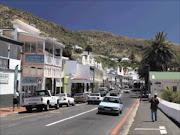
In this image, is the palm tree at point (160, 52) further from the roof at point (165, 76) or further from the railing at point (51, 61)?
the railing at point (51, 61)

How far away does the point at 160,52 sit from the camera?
2400 inches

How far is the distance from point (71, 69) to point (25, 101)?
33620mm

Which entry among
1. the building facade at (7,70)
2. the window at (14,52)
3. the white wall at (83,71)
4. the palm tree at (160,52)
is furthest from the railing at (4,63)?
the palm tree at (160,52)

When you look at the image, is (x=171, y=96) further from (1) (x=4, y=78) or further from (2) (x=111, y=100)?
(1) (x=4, y=78)

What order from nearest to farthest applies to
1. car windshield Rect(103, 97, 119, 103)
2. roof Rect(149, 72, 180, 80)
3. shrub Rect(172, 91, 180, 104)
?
car windshield Rect(103, 97, 119, 103), shrub Rect(172, 91, 180, 104), roof Rect(149, 72, 180, 80)

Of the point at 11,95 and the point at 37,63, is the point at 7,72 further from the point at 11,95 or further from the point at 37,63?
the point at 37,63

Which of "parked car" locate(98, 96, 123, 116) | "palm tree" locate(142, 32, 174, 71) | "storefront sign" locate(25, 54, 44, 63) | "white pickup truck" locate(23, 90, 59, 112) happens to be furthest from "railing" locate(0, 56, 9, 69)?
"palm tree" locate(142, 32, 174, 71)

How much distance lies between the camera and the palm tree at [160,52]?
60.6 m

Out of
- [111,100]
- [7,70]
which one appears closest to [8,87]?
[7,70]

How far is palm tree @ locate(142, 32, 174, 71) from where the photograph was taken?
199 ft

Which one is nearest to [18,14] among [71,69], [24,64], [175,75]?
[71,69]

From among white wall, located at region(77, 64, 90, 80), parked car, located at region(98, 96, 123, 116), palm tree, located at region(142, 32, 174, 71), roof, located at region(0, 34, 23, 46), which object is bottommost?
parked car, located at region(98, 96, 123, 116)

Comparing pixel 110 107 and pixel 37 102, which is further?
pixel 37 102

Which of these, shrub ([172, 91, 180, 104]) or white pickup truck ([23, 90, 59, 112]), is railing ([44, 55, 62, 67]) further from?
shrub ([172, 91, 180, 104])
